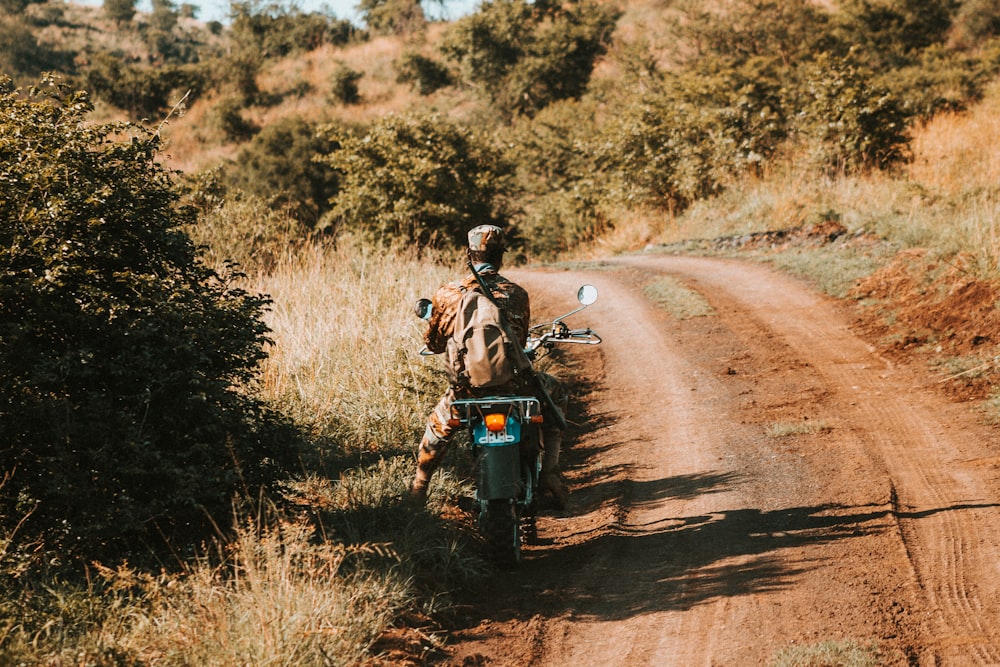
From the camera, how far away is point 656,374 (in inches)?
372

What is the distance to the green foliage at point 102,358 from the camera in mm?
4305

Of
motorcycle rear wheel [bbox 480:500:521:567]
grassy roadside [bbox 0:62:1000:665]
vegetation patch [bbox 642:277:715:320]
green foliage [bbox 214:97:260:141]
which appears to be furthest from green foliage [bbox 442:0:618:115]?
motorcycle rear wheel [bbox 480:500:521:567]

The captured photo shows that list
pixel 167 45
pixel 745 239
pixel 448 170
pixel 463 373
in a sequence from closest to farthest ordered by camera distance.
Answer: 1. pixel 463 373
2. pixel 745 239
3. pixel 448 170
4. pixel 167 45

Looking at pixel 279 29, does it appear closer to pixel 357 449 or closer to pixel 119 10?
pixel 119 10

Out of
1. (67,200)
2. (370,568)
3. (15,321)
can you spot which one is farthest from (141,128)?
(370,568)

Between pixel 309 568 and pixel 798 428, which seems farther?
pixel 798 428

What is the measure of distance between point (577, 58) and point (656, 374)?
38078 mm

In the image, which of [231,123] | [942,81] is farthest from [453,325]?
[231,123]

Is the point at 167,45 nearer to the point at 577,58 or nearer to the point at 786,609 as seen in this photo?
the point at 577,58

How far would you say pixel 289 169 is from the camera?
99.6ft

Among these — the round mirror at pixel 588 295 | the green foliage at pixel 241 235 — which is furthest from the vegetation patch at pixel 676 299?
the round mirror at pixel 588 295

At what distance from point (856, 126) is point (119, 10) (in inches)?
2754

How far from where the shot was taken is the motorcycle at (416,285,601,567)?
493cm

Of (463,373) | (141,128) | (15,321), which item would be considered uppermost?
(141,128)
